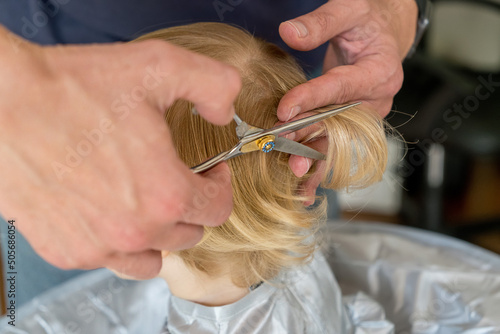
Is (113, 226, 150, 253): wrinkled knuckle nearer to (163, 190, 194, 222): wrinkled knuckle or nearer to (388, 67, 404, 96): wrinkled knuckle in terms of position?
(163, 190, 194, 222): wrinkled knuckle

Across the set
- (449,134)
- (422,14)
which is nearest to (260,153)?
(422,14)

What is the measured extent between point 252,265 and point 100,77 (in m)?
0.48

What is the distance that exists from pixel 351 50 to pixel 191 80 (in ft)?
1.60

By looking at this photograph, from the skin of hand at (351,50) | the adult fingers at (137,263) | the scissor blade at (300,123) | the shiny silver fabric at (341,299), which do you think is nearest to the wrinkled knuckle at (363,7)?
the skin of hand at (351,50)

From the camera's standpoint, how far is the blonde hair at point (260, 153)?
67 centimetres

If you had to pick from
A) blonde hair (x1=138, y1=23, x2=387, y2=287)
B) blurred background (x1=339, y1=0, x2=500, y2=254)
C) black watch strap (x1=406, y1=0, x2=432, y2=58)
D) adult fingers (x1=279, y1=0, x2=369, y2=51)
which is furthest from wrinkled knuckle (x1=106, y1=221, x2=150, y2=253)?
black watch strap (x1=406, y1=0, x2=432, y2=58)

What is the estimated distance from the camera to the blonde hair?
668 mm

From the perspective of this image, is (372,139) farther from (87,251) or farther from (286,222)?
(87,251)

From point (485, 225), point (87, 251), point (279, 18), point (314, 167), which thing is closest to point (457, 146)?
point (485, 225)

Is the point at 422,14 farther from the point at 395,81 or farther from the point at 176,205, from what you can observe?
the point at 176,205

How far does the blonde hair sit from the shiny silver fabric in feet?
0.48

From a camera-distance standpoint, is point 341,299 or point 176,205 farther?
point 341,299

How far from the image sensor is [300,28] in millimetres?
701

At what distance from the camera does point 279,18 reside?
3.12ft
